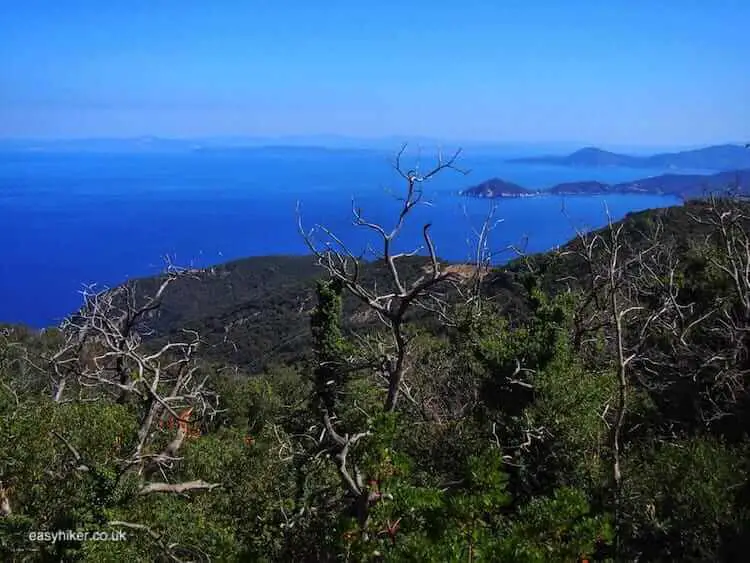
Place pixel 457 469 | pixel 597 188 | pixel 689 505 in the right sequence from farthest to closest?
1. pixel 597 188
2. pixel 457 469
3. pixel 689 505

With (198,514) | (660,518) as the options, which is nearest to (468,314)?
(660,518)

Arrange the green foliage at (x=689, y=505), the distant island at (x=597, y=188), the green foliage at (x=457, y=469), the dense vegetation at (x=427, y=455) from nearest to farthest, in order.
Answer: the green foliage at (x=457, y=469)
the dense vegetation at (x=427, y=455)
the green foliage at (x=689, y=505)
the distant island at (x=597, y=188)

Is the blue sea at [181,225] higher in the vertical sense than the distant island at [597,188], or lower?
lower

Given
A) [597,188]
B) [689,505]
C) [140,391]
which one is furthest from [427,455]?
[597,188]

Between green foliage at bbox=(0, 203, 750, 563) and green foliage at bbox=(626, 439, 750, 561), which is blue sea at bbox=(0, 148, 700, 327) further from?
green foliage at bbox=(626, 439, 750, 561)

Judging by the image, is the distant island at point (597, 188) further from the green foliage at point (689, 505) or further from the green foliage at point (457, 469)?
the green foliage at point (689, 505)

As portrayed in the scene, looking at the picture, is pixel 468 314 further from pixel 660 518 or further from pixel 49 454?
pixel 49 454

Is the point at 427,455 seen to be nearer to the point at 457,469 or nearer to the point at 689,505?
the point at 457,469

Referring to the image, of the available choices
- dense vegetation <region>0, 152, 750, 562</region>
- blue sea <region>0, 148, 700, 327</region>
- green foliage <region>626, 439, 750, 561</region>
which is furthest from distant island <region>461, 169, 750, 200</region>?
green foliage <region>626, 439, 750, 561</region>

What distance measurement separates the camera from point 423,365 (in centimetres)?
1485

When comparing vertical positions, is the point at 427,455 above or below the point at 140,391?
below

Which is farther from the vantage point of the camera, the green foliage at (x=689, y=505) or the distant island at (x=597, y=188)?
the distant island at (x=597, y=188)

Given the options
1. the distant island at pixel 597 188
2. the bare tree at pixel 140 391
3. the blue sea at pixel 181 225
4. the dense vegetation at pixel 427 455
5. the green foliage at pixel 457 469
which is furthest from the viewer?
the distant island at pixel 597 188

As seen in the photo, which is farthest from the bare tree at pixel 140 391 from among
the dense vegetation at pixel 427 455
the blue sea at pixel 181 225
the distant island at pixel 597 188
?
the distant island at pixel 597 188
